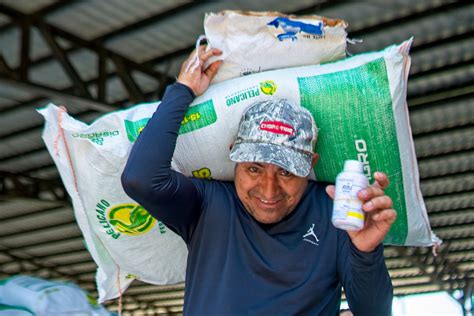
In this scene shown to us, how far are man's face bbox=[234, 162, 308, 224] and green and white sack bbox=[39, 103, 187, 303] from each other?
1.50 feet

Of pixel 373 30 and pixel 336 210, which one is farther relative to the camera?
pixel 373 30

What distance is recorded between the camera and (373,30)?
5055mm

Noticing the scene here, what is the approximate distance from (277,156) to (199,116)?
0.39m

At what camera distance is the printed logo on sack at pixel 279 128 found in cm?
181

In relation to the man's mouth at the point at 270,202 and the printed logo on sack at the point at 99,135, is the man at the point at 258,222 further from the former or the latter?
the printed logo on sack at the point at 99,135

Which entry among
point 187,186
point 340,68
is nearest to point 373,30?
point 340,68

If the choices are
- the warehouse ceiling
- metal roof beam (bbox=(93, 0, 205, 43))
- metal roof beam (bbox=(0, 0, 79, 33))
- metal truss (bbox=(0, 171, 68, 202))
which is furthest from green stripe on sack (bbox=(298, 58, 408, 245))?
metal truss (bbox=(0, 171, 68, 202))

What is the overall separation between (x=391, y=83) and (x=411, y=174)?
0.31 metres

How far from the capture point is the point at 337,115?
78.8 inches

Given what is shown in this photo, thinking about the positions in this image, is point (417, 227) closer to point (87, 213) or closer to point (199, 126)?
point (199, 126)

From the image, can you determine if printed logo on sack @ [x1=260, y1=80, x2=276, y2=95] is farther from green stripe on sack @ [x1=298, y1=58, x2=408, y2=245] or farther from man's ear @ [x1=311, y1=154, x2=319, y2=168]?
man's ear @ [x1=311, y1=154, x2=319, y2=168]

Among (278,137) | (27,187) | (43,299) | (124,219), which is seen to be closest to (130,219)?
(124,219)

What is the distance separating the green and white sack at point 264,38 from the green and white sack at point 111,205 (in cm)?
33

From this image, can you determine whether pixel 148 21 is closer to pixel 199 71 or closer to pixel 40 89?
pixel 40 89
